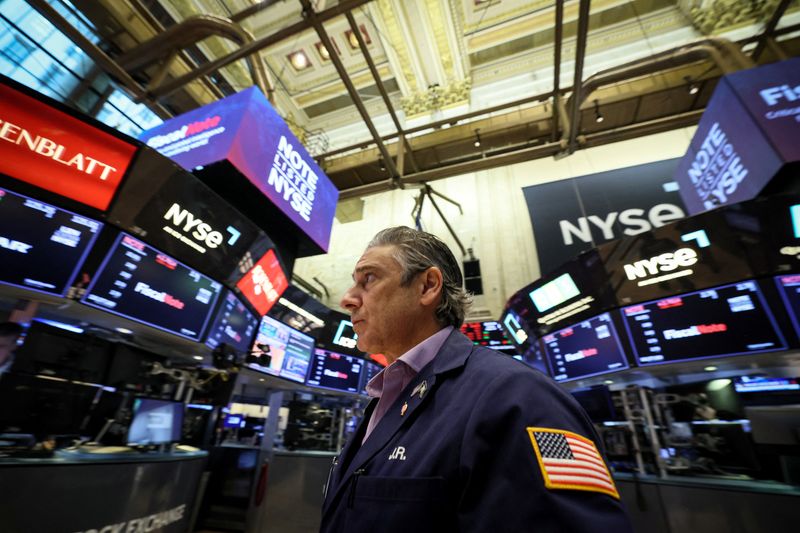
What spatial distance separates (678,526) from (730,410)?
7.34ft

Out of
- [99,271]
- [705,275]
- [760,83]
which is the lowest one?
[99,271]

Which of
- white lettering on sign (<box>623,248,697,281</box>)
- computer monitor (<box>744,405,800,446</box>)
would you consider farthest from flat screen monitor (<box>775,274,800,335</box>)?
computer monitor (<box>744,405,800,446</box>)

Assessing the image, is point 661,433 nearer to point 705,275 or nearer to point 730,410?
point 730,410

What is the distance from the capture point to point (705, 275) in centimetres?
405

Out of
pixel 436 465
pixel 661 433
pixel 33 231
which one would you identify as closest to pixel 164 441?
pixel 33 231

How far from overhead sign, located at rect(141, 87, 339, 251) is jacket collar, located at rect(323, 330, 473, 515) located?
3.80 meters

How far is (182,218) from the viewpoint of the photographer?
3.64 meters

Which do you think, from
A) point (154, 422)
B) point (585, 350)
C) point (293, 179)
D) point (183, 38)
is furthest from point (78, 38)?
point (585, 350)

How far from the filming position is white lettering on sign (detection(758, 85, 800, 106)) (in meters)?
3.64

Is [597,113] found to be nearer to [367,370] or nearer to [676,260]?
[676,260]

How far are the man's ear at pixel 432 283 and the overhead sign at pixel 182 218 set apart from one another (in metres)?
3.25

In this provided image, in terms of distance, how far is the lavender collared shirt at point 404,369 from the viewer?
1329 mm

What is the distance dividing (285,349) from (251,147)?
3840 mm

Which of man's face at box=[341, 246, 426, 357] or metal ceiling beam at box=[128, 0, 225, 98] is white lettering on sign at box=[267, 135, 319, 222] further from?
man's face at box=[341, 246, 426, 357]
